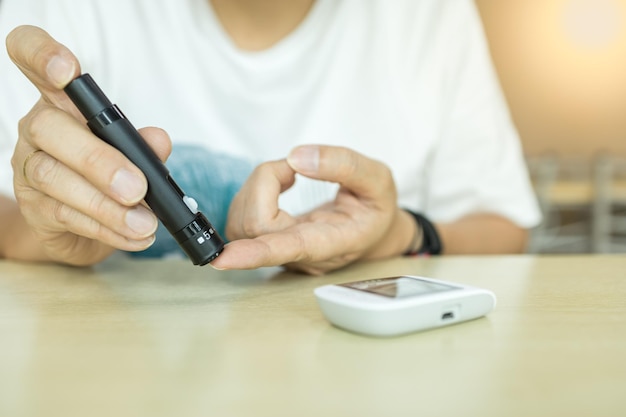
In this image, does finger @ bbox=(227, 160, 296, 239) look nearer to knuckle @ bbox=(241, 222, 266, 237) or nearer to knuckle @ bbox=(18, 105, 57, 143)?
knuckle @ bbox=(241, 222, 266, 237)

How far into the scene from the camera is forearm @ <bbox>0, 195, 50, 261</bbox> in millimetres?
749

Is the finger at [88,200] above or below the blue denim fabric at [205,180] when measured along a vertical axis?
above

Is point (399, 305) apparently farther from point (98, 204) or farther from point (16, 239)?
point (16, 239)

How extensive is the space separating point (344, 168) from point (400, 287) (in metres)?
0.19

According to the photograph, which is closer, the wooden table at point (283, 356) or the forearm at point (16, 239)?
the wooden table at point (283, 356)

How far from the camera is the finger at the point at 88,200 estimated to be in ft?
1.73

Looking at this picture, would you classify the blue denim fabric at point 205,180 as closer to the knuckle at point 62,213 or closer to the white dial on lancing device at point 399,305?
the knuckle at point 62,213

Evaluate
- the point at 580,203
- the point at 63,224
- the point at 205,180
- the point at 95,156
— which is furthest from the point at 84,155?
the point at 580,203

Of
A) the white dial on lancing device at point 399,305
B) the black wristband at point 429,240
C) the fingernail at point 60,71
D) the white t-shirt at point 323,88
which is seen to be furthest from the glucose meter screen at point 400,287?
the white t-shirt at point 323,88

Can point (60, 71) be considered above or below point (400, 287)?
above

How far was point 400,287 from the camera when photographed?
17.9 inches

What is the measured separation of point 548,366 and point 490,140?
0.82m

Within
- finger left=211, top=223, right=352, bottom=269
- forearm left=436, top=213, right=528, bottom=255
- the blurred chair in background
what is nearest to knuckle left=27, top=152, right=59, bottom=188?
finger left=211, top=223, right=352, bottom=269

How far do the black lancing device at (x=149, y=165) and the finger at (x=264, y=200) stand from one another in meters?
0.11
